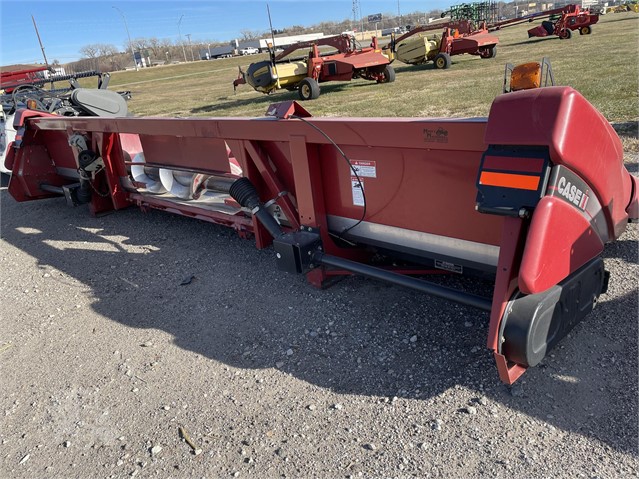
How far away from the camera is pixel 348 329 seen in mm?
2840

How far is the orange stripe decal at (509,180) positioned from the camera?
1.99 m

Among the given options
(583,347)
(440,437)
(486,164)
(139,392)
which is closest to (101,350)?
(139,392)

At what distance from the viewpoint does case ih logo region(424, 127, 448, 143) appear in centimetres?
240

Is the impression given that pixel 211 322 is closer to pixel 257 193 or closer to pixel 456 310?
pixel 257 193

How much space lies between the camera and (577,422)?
201cm

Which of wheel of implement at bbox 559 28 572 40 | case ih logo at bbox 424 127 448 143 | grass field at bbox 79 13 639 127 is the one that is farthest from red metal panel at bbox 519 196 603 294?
wheel of implement at bbox 559 28 572 40

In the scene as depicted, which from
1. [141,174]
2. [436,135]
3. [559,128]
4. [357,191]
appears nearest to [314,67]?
[141,174]

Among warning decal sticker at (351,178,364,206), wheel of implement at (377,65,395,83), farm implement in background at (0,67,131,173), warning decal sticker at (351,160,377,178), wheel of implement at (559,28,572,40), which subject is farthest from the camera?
wheel of implement at (559,28,572,40)

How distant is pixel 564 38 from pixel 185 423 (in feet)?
81.7

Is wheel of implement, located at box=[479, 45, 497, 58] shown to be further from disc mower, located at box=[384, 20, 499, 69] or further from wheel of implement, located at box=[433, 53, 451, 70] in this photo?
wheel of implement, located at box=[433, 53, 451, 70]

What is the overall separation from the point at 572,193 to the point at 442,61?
16.2 m

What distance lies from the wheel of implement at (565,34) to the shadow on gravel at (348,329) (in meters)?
22.4

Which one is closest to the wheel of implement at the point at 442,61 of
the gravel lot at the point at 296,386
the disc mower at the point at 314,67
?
the disc mower at the point at 314,67

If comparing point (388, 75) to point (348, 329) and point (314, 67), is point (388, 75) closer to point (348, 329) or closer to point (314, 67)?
point (314, 67)
